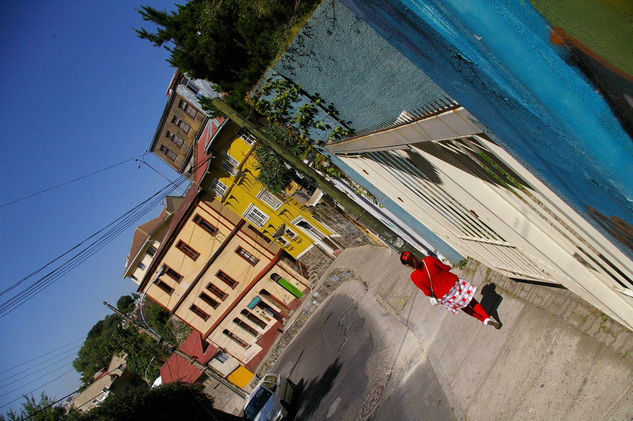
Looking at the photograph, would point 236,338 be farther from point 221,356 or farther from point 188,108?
point 188,108

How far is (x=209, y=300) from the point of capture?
21500mm

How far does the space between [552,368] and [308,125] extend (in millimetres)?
6407

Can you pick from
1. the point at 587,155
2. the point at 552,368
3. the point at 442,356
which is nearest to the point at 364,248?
the point at 442,356

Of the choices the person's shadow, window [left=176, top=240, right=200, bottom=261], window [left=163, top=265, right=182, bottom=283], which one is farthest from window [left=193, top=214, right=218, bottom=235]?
the person's shadow

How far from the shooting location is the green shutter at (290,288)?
21.0 meters

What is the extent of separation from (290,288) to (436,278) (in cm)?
1544

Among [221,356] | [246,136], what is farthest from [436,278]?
[221,356]

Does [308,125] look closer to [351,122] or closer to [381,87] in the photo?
[351,122]

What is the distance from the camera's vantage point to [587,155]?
1.56 metres

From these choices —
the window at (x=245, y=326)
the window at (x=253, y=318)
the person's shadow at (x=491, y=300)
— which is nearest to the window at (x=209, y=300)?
the window at (x=245, y=326)

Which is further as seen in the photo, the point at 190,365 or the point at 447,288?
the point at 190,365

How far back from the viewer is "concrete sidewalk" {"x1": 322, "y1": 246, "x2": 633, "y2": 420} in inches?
155

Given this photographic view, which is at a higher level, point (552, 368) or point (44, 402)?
point (552, 368)

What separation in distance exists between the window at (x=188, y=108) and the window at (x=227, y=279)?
16093 mm
